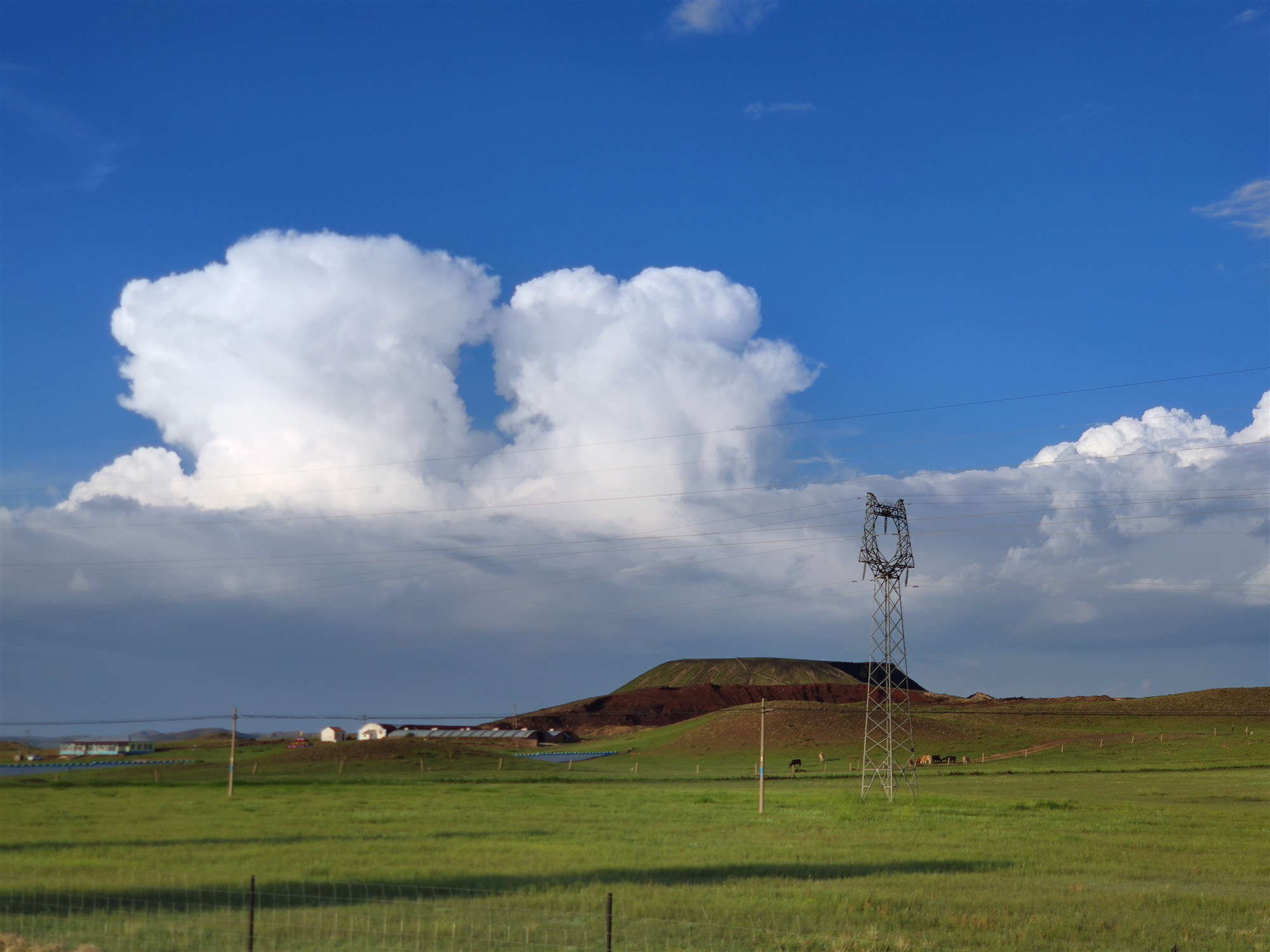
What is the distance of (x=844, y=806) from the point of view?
4809 cm

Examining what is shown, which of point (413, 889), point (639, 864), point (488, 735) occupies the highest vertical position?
point (413, 889)

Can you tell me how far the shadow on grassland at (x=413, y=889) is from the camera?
845 inches

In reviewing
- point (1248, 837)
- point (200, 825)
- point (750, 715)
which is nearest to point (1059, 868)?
point (1248, 837)

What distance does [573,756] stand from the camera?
132750 mm

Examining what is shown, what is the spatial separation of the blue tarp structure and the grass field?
50968mm

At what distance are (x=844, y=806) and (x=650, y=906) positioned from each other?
2885 cm

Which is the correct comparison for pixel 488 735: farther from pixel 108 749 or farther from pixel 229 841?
pixel 229 841

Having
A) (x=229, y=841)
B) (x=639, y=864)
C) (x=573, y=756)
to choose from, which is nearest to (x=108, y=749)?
(x=573, y=756)

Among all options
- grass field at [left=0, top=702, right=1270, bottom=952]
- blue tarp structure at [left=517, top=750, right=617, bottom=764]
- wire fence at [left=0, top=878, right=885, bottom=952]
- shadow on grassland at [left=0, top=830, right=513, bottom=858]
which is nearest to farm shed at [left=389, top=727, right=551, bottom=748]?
blue tarp structure at [left=517, top=750, right=617, bottom=764]

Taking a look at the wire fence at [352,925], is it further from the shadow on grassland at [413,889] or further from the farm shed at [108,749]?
the farm shed at [108,749]

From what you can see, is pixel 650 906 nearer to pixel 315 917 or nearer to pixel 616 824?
pixel 315 917

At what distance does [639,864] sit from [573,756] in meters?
107

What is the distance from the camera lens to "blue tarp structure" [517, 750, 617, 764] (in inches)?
4745

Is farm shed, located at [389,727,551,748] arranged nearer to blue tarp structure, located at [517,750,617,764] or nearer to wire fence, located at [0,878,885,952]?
blue tarp structure, located at [517,750,617,764]
